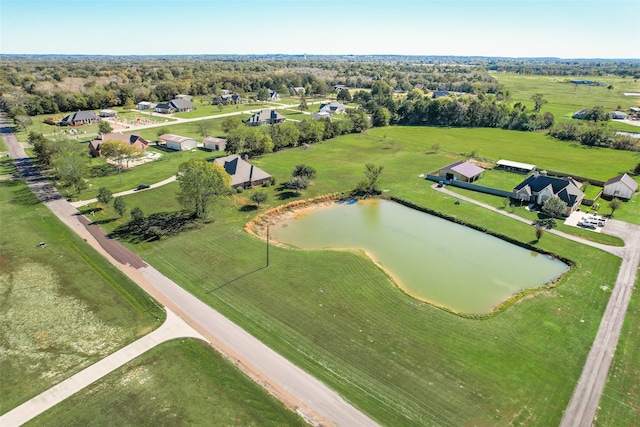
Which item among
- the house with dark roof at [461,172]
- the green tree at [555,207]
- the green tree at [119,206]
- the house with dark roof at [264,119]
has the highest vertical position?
the house with dark roof at [264,119]

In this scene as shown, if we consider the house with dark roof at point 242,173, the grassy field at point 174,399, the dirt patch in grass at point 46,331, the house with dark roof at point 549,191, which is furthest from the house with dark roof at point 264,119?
the grassy field at point 174,399

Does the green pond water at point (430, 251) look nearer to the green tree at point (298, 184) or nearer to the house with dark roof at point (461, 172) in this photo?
the green tree at point (298, 184)

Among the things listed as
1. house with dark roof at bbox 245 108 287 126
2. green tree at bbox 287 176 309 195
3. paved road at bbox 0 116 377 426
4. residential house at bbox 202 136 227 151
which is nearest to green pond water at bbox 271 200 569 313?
green tree at bbox 287 176 309 195

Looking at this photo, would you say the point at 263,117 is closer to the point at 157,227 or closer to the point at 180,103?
the point at 180,103

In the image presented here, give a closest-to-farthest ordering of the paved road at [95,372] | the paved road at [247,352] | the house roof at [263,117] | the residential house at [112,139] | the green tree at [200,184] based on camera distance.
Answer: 1. the paved road at [95,372]
2. the paved road at [247,352]
3. the green tree at [200,184]
4. the residential house at [112,139]
5. the house roof at [263,117]

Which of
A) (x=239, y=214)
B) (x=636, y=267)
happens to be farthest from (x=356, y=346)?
(x=636, y=267)

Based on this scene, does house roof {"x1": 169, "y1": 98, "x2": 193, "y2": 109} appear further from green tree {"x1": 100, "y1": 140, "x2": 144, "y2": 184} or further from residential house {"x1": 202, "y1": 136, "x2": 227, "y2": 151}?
green tree {"x1": 100, "y1": 140, "x2": 144, "y2": 184}
